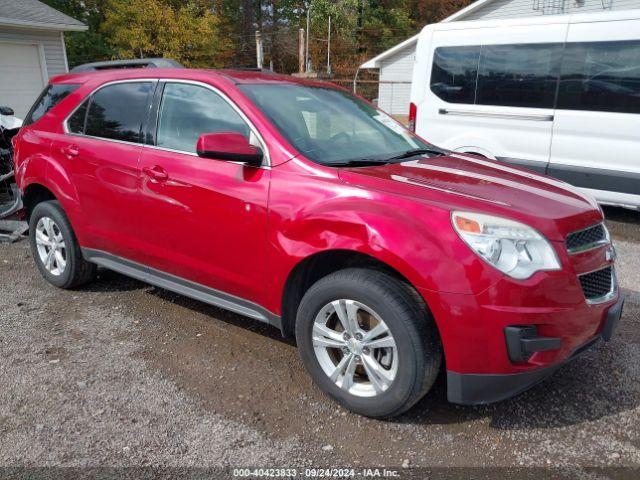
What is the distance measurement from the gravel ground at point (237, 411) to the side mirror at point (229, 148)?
4.20ft

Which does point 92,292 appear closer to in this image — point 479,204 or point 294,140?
point 294,140

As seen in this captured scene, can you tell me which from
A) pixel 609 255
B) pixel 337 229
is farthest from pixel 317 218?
pixel 609 255

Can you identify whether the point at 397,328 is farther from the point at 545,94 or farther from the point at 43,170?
the point at 545,94

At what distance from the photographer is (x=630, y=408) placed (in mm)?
2957

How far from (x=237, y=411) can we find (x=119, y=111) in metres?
2.33

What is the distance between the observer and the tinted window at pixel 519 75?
6.60m

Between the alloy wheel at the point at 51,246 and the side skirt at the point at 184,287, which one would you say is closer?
the side skirt at the point at 184,287

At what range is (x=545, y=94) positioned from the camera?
6.65 m

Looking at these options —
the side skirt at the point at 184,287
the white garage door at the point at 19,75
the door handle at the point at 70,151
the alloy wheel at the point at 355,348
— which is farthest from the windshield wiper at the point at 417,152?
the white garage door at the point at 19,75

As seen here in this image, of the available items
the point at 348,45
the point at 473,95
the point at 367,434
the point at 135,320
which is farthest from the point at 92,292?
the point at 348,45

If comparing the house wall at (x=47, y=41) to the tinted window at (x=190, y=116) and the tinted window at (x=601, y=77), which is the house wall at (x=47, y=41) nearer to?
the tinted window at (x=190, y=116)

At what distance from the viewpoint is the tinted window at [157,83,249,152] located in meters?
3.38

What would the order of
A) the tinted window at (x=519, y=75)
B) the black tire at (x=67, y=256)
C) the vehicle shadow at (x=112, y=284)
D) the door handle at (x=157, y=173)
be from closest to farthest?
the door handle at (x=157, y=173) → the black tire at (x=67, y=256) → the vehicle shadow at (x=112, y=284) → the tinted window at (x=519, y=75)

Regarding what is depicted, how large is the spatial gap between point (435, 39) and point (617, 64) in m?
2.36
